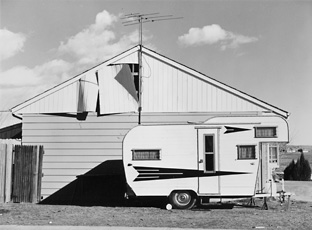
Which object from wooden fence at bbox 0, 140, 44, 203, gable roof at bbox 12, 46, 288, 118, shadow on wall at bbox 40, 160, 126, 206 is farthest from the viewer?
gable roof at bbox 12, 46, 288, 118

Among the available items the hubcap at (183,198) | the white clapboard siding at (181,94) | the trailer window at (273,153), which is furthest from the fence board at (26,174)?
the trailer window at (273,153)

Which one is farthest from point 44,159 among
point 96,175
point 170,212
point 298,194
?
point 298,194

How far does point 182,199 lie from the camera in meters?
12.3

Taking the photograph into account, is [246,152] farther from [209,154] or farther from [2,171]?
[2,171]

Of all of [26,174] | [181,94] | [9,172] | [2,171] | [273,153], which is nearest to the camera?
[2,171]

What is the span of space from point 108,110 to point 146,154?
2.92 metres

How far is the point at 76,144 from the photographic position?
47.8 ft

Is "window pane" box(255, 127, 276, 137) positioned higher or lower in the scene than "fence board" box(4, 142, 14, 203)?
higher

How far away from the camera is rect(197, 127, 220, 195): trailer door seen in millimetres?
12109

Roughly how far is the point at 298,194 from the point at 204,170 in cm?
648

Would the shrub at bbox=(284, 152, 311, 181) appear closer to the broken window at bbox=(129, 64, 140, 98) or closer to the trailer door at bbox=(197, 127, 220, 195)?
the trailer door at bbox=(197, 127, 220, 195)

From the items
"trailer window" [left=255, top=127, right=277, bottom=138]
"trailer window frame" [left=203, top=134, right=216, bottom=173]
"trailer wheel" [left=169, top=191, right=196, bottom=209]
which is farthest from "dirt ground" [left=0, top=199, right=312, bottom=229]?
"trailer window" [left=255, top=127, right=277, bottom=138]

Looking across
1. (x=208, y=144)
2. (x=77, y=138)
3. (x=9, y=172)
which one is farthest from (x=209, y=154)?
(x=9, y=172)

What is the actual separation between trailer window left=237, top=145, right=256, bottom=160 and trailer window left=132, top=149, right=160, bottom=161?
2.46 metres
